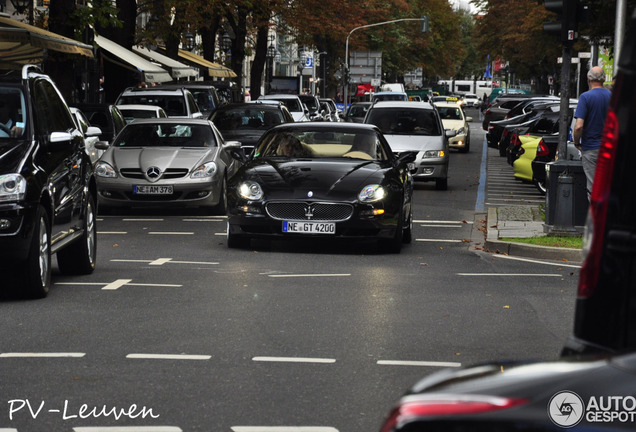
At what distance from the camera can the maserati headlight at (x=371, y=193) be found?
43.8ft

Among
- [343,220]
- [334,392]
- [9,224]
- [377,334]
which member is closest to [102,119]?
[343,220]

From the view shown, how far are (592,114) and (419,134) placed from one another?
11.4 metres

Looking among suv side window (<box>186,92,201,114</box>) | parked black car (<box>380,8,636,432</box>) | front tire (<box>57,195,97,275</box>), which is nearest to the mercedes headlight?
suv side window (<box>186,92,201,114</box>)

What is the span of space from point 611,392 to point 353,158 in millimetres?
12264

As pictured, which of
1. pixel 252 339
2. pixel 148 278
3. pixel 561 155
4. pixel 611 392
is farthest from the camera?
pixel 561 155

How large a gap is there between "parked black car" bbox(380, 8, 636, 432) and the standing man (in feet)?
37.2

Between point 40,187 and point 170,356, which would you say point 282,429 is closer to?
point 170,356

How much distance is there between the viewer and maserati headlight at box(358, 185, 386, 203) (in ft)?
43.8

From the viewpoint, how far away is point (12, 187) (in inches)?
365

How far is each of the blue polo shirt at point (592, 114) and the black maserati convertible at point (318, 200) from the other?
2.12 meters

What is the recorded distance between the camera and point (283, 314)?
352 inches

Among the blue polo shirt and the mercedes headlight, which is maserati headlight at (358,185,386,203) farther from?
the mercedes headlight

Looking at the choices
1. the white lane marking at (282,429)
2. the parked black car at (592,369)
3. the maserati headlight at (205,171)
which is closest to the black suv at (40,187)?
the white lane marking at (282,429)

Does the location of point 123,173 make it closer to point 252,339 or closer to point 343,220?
point 343,220
